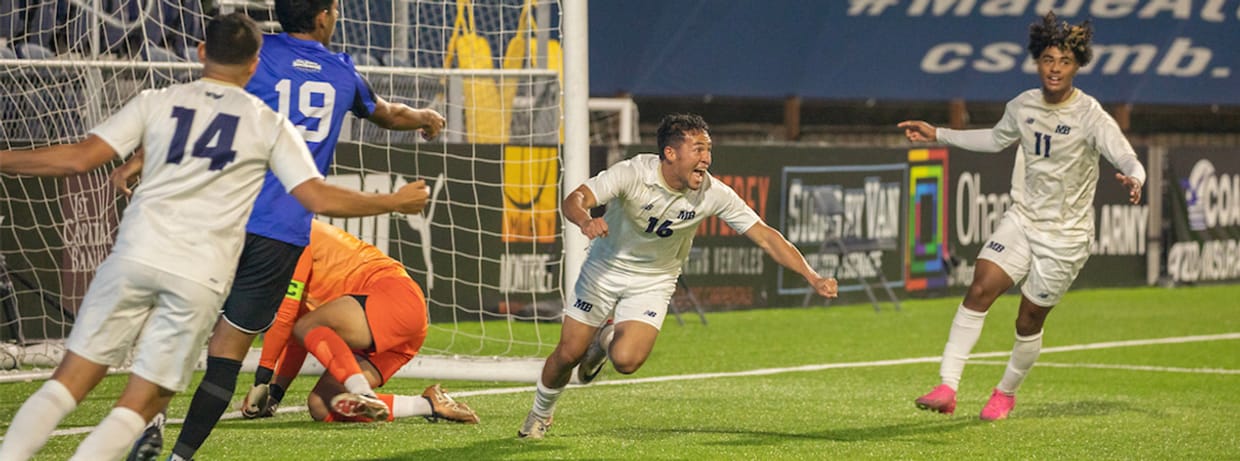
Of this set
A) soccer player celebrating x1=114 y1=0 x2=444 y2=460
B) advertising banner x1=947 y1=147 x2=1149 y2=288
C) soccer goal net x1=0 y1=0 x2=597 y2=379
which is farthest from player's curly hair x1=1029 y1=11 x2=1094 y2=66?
advertising banner x1=947 y1=147 x2=1149 y2=288

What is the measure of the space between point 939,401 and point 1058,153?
147 cm

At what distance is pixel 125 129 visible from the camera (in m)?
5.20

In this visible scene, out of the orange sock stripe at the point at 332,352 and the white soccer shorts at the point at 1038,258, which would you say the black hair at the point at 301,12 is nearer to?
the orange sock stripe at the point at 332,352

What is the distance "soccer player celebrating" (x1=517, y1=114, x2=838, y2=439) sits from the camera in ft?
24.4

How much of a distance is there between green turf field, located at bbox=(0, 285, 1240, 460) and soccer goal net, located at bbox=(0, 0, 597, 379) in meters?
1.02

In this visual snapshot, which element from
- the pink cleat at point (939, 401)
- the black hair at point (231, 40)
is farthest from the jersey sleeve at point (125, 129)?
the pink cleat at point (939, 401)

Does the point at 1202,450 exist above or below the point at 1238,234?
above

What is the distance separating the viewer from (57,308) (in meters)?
11.4

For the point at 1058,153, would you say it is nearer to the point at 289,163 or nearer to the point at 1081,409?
the point at 1081,409

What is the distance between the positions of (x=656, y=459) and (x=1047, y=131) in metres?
2.91

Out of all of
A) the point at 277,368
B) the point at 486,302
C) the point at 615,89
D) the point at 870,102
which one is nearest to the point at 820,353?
the point at 486,302

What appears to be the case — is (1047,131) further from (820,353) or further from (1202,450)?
(820,353)

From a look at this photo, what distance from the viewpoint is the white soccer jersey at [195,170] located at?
5.19m

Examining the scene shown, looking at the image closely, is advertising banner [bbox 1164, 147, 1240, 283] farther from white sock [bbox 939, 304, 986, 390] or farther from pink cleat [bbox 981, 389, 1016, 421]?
white sock [bbox 939, 304, 986, 390]
